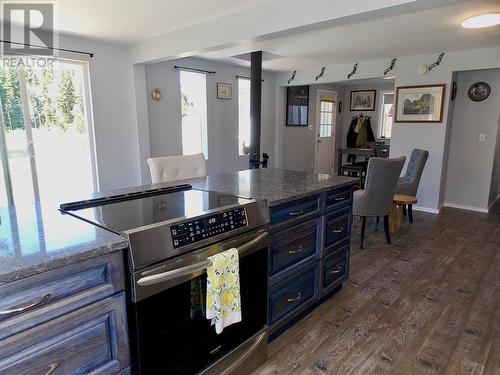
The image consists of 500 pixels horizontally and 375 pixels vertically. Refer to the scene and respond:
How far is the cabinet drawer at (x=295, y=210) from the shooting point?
183cm

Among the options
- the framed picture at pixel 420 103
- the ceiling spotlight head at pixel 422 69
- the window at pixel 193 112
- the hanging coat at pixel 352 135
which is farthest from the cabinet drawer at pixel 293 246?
the hanging coat at pixel 352 135

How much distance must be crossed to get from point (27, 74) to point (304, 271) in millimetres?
3593

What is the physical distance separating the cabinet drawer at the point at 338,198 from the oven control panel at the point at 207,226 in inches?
33.7

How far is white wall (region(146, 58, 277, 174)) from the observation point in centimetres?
471

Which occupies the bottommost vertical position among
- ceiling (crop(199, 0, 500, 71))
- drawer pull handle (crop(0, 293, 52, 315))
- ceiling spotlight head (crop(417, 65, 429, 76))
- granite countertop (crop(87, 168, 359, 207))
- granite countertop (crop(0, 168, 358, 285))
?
drawer pull handle (crop(0, 293, 52, 315))

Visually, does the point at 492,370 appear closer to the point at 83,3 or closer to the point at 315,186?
the point at 315,186

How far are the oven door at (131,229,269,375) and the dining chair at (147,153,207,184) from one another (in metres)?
1.14

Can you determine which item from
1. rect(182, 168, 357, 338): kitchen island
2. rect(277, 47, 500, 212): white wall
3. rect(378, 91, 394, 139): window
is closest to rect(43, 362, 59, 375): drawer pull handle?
rect(182, 168, 357, 338): kitchen island

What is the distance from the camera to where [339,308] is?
2.37 metres

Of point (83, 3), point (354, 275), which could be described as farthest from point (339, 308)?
point (83, 3)

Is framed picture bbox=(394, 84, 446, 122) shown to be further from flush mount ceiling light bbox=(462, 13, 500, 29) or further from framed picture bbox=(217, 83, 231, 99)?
framed picture bbox=(217, 83, 231, 99)

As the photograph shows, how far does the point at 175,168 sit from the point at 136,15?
5.29 feet

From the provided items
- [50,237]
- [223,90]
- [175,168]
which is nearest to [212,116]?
[223,90]

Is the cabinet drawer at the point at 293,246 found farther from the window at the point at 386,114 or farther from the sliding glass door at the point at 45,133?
the window at the point at 386,114
